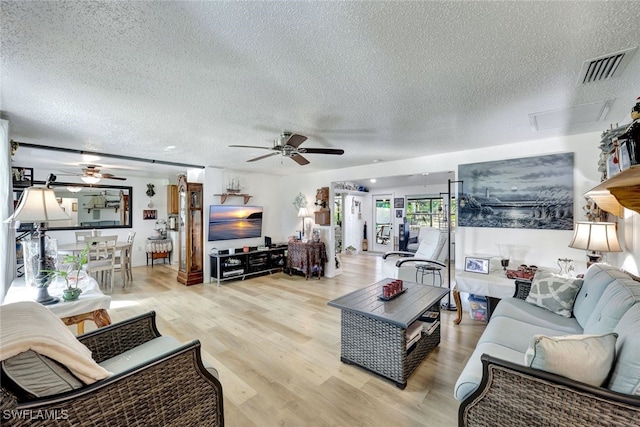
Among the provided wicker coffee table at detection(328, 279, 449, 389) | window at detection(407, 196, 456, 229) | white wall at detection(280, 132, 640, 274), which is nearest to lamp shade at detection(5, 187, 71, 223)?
wicker coffee table at detection(328, 279, 449, 389)

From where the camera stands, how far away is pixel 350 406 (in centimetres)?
187

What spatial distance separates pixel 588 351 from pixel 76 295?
3296 millimetres

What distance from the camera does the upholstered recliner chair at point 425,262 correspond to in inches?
152

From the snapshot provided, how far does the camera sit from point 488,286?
2869 mm

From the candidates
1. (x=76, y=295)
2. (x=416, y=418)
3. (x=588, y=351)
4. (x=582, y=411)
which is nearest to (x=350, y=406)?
(x=416, y=418)

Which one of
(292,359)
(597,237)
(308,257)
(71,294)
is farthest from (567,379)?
(308,257)

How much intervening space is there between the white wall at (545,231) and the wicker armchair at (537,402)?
1.93 metres

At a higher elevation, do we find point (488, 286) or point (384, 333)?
point (488, 286)

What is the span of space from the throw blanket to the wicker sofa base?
1762mm

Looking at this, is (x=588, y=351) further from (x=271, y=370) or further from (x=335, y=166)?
(x=335, y=166)

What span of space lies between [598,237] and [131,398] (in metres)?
3.54

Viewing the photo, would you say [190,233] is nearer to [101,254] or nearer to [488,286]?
[101,254]

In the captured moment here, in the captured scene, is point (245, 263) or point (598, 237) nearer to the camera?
point (598, 237)

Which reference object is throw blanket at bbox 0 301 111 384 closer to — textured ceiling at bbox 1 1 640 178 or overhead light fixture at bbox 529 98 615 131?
textured ceiling at bbox 1 1 640 178
